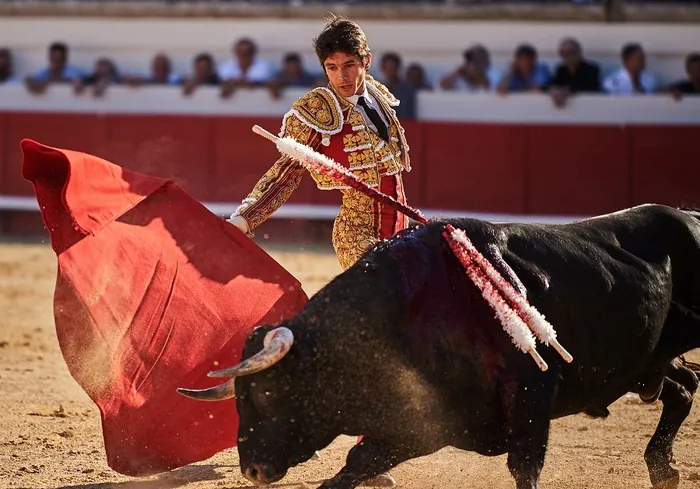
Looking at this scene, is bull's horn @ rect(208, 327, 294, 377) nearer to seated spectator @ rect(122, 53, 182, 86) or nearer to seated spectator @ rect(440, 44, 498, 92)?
seated spectator @ rect(440, 44, 498, 92)

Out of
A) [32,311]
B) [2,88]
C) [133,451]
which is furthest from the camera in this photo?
[2,88]

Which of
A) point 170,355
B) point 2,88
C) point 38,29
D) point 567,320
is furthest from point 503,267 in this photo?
point 38,29

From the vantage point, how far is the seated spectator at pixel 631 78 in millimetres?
9469

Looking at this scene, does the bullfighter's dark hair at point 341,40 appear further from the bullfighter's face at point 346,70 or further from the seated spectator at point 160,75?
the seated spectator at point 160,75

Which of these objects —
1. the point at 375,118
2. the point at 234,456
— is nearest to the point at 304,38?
the point at 234,456

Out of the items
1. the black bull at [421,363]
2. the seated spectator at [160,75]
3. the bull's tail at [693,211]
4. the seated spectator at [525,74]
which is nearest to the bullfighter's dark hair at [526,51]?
the seated spectator at [525,74]

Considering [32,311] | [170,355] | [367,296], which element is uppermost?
[367,296]

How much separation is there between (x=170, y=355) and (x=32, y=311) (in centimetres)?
347

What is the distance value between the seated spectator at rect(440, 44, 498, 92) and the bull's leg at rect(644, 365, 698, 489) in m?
6.04

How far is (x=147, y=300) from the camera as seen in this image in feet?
11.7

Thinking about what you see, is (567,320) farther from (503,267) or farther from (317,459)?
(317,459)

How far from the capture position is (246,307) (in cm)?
362

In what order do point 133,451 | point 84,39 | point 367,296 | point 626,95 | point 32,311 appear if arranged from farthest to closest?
1. point 84,39
2. point 626,95
3. point 32,311
4. point 133,451
5. point 367,296

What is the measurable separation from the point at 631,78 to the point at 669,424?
6278 mm
